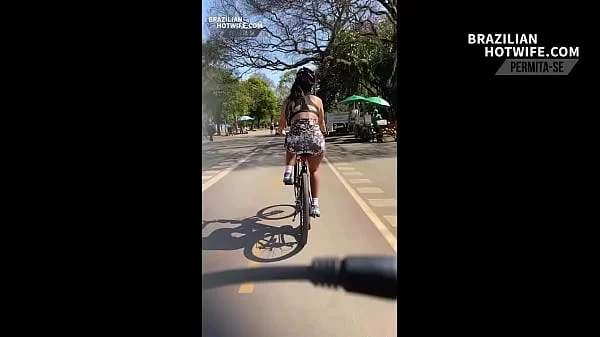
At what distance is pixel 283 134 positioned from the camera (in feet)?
8.98

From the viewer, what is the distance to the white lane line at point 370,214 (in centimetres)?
267

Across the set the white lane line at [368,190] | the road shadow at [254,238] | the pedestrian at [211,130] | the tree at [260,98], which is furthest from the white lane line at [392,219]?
the pedestrian at [211,130]

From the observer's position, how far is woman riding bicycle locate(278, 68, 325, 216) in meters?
2.73

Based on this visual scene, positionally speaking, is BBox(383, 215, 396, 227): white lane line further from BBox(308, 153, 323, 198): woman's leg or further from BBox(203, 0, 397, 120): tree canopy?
BBox(203, 0, 397, 120): tree canopy

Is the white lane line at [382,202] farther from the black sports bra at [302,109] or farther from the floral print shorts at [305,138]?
the black sports bra at [302,109]

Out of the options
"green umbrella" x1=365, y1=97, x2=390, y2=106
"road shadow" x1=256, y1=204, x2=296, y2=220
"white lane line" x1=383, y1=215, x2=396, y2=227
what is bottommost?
"white lane line" x1=383, y1=215, x2=396, y2=227

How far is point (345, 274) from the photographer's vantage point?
2648mm

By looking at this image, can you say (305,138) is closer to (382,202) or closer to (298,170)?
(298,170)

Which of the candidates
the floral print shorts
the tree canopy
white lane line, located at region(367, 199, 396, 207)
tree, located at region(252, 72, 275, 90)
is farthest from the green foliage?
white lane line, located at region(367, 199, 396, 207)

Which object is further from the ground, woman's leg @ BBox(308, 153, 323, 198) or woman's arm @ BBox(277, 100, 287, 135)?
woman's arm @ BBox(277, 100, 287, 135)

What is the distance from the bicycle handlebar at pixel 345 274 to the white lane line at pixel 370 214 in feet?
0.31
